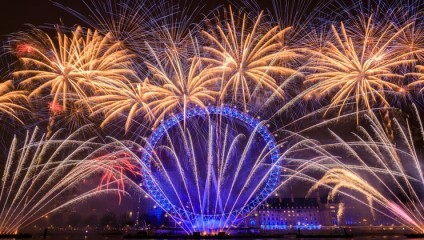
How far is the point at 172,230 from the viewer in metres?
44.5

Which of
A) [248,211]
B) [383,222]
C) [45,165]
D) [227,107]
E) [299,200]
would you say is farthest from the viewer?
[299,200]

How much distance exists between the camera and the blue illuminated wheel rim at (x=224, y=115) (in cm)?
3819

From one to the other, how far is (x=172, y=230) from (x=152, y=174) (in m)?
9.90

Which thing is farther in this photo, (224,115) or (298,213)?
(298,213)

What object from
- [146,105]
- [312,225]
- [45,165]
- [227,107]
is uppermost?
[227,107]

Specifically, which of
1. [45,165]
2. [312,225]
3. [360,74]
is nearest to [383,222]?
[312,225]

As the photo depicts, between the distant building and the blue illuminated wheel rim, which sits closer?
the blue illuminated wheel rim

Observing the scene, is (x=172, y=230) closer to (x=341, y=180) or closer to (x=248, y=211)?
(x=248, y=211)

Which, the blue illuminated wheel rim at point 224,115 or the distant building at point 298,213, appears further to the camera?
the distant building at point 298,213

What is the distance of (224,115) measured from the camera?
4159 centimetres

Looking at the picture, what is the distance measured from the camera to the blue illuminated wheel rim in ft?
125

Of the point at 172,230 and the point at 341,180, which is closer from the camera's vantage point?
the point at 341,180

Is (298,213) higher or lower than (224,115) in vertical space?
lower

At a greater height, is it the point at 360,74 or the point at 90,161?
the point at 360,74
